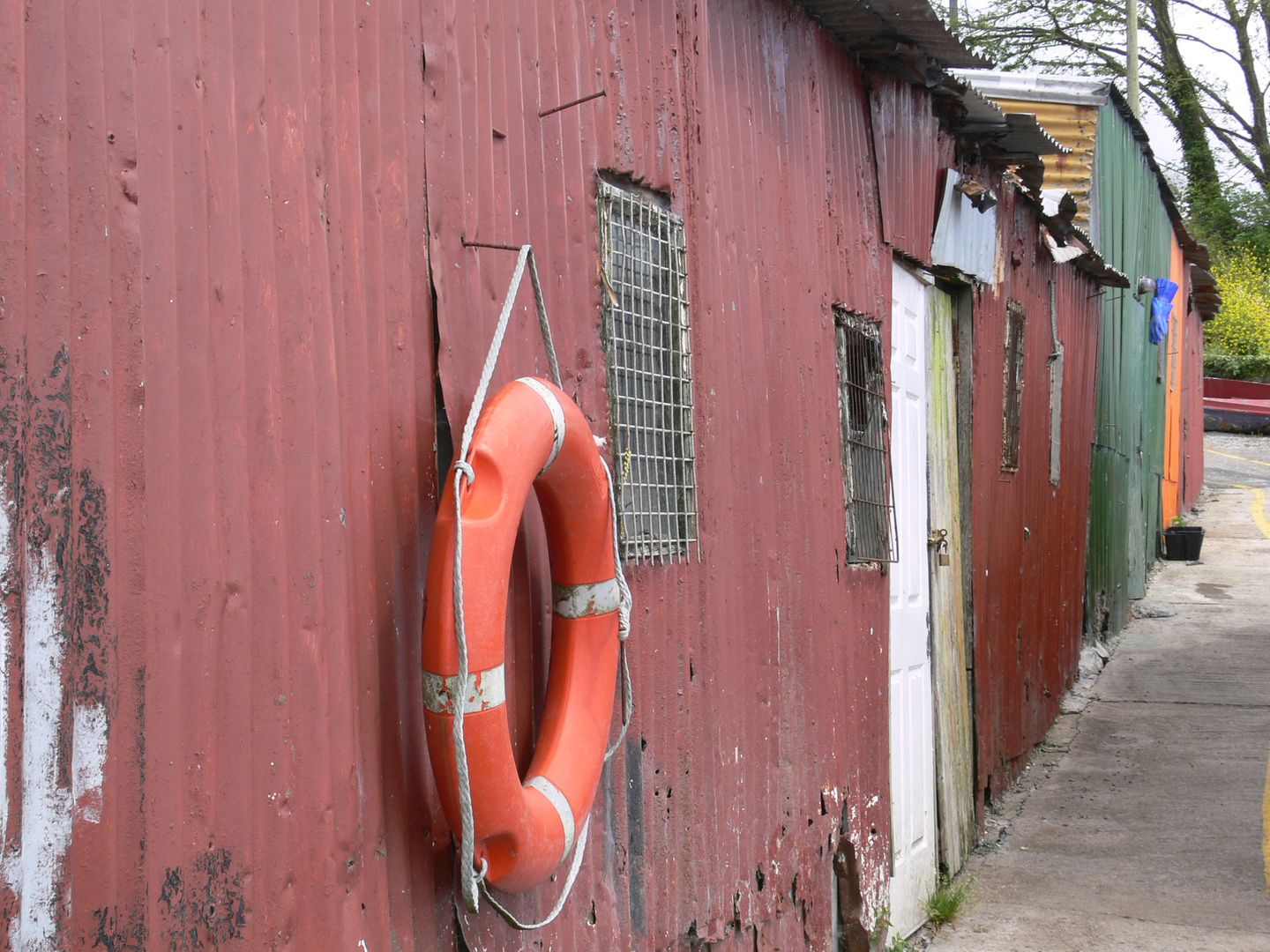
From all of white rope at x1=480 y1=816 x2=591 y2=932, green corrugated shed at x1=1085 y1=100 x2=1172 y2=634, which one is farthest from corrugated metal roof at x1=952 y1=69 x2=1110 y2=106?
white rope at x1=480 y1=816 x2=591 y2=932

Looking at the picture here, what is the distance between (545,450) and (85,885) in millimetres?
1173

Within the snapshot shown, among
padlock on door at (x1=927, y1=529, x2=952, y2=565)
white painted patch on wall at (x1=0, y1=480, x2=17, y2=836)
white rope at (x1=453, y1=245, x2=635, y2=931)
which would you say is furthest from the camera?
padlock on door at (x1=927, y1=529, x2=952, y2=565)

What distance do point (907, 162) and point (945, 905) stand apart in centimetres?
342

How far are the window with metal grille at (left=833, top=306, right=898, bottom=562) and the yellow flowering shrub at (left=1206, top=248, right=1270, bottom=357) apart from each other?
2706 centimetres

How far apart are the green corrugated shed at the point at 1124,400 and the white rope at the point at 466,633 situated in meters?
8.82

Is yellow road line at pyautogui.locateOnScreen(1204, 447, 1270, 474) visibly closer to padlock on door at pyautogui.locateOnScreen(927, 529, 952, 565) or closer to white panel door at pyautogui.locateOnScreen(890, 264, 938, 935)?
padlock on door at pyautogui.locateOnScreen(927, 529, 952, 565)

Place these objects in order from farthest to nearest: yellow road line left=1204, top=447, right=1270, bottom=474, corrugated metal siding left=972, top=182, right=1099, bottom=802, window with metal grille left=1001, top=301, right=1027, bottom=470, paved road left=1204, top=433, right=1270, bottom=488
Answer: yellow road line left=1204, top=447, right=1270, bottom=474
paved road left=1204, top=433, right=1270, bottom=488
window with metal grille left=1001, top=301, right=1027, bottom=470
corrugated metal siding left=972, top=182, right=1099, bottom=802

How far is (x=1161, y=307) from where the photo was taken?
1491cm

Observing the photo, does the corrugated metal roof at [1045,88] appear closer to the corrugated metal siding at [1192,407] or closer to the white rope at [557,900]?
the corrugated metal siding at [1192,407]

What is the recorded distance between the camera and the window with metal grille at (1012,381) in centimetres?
770

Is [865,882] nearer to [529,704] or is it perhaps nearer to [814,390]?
[814,390]

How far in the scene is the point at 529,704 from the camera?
9.25ft

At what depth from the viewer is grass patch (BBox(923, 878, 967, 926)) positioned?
5.47 metres

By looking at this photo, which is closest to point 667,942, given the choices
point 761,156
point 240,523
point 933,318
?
point 240,523
